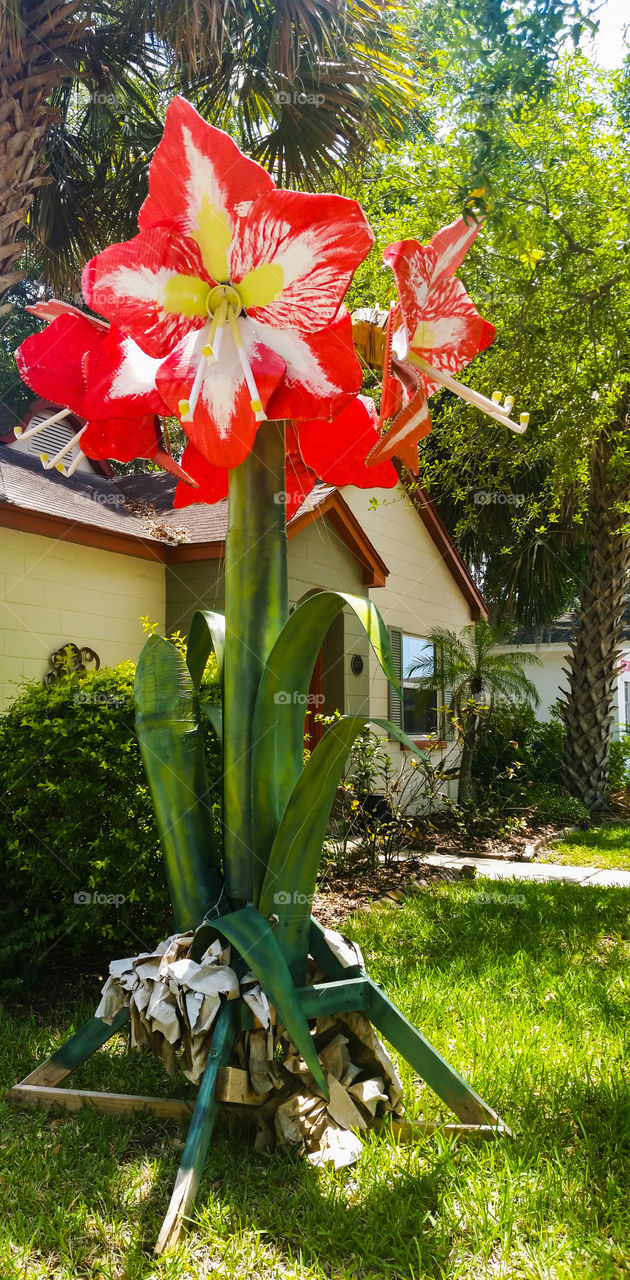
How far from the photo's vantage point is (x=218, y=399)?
4.47ft

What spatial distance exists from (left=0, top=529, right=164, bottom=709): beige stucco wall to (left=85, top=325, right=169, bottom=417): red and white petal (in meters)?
5.02

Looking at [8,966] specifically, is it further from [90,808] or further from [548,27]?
[548,27]

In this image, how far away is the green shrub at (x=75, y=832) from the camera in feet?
13.6

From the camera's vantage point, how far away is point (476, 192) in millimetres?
2088

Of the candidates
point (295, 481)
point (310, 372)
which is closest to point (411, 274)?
point (310, 372)

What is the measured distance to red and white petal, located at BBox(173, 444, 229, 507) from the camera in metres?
1.88

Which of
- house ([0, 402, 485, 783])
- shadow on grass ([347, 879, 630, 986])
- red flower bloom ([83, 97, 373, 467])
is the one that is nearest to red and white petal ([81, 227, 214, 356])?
red flower bloom ([83, 97, 373, 467])

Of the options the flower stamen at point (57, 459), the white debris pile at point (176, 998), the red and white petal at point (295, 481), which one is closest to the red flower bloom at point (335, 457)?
the red and white petal at point (295, 481)

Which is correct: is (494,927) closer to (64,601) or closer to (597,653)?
(64,601)

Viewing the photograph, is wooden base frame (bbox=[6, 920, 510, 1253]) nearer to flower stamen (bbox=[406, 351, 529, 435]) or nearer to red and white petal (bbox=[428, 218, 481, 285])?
flower stamen (bbox=[406, 351, 529, 435])

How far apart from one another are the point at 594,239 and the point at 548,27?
406cm

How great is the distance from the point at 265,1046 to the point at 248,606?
111cm

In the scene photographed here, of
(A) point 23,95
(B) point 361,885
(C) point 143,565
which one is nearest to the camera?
(A) point 23,95

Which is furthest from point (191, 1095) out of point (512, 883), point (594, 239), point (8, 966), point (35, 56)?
point (35, 56)
